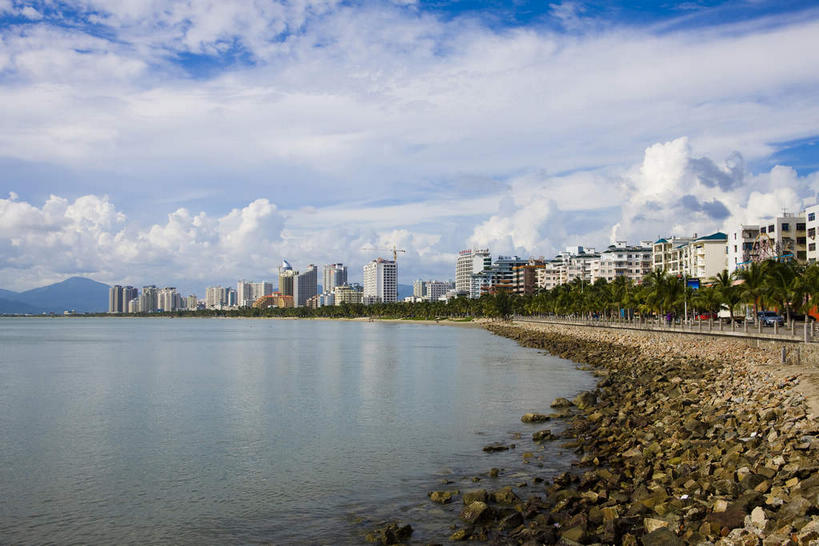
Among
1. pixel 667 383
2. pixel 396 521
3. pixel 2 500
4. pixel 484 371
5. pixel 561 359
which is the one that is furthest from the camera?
pixel 561 359

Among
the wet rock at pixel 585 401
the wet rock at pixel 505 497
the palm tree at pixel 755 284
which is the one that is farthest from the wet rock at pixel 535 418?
the palm tree at pixel 755 284

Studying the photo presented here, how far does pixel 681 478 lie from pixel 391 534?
8.03 metres

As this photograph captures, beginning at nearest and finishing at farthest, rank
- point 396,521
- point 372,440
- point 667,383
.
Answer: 1. point 396,521
2. point 372,440
3. point 667,383

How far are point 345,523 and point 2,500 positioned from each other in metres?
11.3

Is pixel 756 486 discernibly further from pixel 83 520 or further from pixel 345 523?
pixel 83 520

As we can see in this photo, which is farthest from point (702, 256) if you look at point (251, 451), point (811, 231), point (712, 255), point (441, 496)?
point (441, 496)

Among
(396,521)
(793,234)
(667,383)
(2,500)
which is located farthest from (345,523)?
(793,234)

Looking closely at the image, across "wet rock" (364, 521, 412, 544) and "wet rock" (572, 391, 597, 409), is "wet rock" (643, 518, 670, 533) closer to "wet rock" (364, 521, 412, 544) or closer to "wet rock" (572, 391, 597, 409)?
"wet rock" (364, 521, 412, 544)

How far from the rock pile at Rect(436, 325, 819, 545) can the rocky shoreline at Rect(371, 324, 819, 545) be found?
35mm

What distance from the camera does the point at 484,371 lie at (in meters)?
57.2

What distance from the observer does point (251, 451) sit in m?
27.0

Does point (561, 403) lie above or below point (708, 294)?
below

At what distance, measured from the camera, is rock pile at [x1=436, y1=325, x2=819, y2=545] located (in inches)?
545

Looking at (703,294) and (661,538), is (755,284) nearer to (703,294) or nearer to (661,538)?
(703,294)
